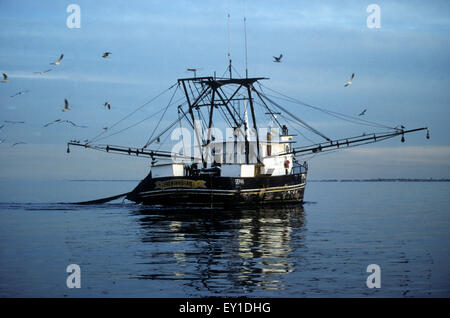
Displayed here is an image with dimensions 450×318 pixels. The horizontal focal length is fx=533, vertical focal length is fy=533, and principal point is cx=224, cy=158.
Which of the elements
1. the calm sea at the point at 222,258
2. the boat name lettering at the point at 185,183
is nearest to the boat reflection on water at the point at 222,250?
the calm sea at the point at 222,258

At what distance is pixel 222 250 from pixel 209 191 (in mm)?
21847

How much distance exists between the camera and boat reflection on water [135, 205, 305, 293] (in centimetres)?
1500

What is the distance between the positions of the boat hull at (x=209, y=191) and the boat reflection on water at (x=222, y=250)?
5983mm

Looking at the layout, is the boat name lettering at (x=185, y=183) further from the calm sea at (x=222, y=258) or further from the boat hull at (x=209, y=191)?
the calm sea at (x=222, y=258)

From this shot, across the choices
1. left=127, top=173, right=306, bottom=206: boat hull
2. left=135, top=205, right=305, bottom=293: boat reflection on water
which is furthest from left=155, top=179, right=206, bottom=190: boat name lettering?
left=135, top=205, right=305, bottom=293: boat reflection on water

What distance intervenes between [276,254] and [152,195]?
1029 inches

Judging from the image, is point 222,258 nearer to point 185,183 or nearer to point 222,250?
point 222,250

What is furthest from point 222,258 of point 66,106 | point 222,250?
point 66,106

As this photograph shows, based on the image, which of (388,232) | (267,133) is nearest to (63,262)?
(388,232)

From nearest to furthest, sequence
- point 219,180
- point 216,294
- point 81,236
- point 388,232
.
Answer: point 216,294, point 81,236, point 388,232, point 219,180

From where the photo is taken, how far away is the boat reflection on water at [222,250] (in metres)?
15.0

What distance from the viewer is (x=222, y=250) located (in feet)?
67.5
